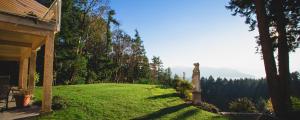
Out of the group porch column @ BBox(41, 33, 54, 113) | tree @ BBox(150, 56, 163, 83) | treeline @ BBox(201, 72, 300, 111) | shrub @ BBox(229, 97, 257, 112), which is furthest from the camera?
treeline @ BBox(201, 72, 300, 111)

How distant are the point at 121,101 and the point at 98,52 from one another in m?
26.2

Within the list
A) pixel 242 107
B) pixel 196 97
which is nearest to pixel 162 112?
pixel 196 97

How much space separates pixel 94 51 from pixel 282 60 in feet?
93.1

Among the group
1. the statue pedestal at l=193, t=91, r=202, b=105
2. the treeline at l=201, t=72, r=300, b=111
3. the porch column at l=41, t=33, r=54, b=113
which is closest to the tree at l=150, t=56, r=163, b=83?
the treeline at l=201, t=72, r=300, b=111

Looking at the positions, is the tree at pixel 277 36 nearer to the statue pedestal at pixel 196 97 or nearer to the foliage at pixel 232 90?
the statue pedestal at pixel 196 97

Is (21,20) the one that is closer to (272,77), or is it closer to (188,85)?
(272,77)

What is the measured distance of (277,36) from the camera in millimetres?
13484

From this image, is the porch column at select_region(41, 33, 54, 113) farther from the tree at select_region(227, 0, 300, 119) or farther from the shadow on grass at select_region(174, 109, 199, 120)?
the tree at select_region(227, 0, 300, 119)

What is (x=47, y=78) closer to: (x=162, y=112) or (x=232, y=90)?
(x=162, y=112)

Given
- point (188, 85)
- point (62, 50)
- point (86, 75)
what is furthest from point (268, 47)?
point (86, 75)

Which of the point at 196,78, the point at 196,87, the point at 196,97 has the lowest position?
the point at 196,97

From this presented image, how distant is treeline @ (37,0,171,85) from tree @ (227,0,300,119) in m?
13.8

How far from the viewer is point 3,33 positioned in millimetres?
10039

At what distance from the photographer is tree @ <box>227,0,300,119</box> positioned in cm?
1159
